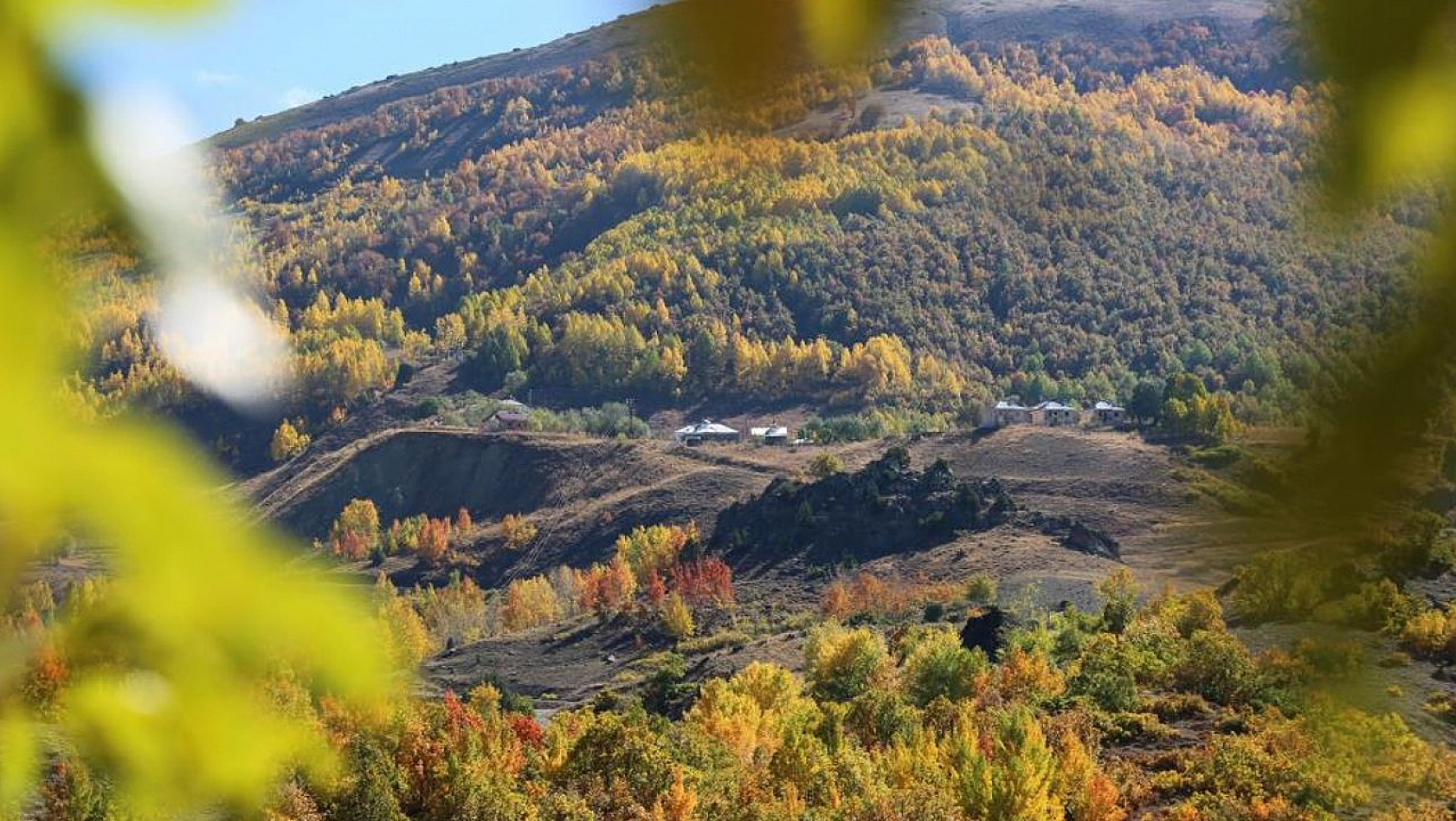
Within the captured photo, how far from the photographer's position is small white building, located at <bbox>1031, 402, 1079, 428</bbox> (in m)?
→ 69.8

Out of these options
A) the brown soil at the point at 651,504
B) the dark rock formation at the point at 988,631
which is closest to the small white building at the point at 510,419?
the brown soil at the point at 651,504

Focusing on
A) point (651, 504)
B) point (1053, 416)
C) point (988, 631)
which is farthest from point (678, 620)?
point (1053, 416)

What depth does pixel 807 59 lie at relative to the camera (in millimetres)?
1538

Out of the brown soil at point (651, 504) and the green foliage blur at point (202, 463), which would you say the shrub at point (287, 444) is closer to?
the brown soil at point (651, 504)

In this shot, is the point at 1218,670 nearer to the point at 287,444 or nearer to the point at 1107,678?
the point at 1107,678

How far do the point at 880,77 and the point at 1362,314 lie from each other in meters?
0.64

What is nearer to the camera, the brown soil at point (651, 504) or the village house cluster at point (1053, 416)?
the brown soil at point (651, 504)

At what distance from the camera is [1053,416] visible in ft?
230

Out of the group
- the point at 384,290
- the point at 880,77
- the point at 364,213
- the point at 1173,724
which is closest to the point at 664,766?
the point at 1173,724

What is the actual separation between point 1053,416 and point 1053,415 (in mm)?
56

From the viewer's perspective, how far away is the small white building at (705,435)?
7356cm

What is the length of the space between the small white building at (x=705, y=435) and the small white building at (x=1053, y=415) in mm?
14707

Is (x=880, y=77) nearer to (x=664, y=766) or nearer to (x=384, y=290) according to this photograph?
(x=664, y=766)

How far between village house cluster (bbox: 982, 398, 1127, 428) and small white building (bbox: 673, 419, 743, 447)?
13.2 m
